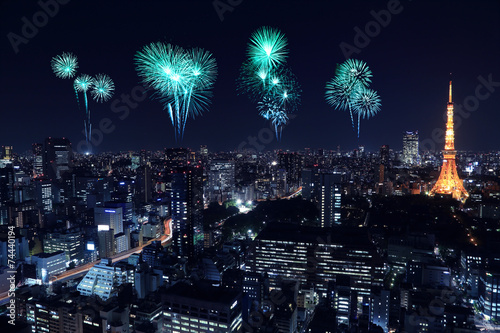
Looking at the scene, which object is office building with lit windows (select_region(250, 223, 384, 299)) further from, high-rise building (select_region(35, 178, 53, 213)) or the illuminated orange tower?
high-rise building (select_region(35, 178, 53, 213))

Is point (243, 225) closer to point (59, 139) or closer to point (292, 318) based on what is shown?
point (292, 318)

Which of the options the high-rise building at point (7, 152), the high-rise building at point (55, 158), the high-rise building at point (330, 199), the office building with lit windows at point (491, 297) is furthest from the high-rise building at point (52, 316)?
the high-rise building at point (7, 152)

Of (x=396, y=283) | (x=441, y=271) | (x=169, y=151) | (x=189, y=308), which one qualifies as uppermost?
(x=169, y=151)

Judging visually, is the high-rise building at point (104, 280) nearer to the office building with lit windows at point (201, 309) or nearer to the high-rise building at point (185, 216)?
the high-rise building at point (185, 216)

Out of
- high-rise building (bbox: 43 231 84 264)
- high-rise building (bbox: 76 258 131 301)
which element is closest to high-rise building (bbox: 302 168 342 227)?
high-rise building (bbox: 76 258 131 301)

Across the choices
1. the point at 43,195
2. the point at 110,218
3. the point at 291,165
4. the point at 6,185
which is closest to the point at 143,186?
the point at 43,195

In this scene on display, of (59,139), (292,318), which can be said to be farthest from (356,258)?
(59,139)

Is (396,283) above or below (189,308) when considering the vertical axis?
below
